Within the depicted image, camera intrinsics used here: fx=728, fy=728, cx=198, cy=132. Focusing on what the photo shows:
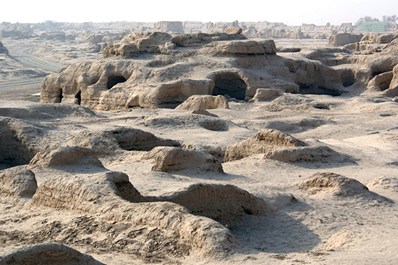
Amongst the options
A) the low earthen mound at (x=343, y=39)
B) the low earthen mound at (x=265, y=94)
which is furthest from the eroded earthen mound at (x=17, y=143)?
the low earthen mound at (x=343, y=39)

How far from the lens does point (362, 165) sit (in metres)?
14.5

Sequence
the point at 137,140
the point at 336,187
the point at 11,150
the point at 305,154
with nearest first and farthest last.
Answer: the point at 336,187 → the point at 305,154 → the point at 11,150 → the point at 137,140

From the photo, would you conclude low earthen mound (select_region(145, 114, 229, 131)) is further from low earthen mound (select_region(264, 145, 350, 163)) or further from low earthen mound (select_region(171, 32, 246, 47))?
low earthen mound (select_region(171, 32, 246, 47))

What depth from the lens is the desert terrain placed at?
8391 millimetres

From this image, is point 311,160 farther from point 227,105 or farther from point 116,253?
point 227,105

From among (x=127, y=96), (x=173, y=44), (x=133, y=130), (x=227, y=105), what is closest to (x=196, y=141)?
(x=133, y=130)

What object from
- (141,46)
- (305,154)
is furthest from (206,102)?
(305,154)

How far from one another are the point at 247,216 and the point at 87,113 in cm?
1141

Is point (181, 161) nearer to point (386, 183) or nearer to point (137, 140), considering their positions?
point (137, 140)

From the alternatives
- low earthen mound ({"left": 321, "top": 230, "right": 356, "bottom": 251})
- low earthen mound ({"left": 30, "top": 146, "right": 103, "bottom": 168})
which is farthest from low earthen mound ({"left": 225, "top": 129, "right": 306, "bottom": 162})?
low earthen mound ({"left": 321, "top": 230, "right": 356, "bottom": 251})

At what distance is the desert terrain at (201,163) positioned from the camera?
8.39 meters

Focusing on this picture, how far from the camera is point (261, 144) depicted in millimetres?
14984

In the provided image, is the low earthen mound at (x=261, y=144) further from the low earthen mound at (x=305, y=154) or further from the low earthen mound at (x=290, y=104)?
the low earthen mound at (x=290, y=104)

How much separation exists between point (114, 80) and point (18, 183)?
17.5 meters
